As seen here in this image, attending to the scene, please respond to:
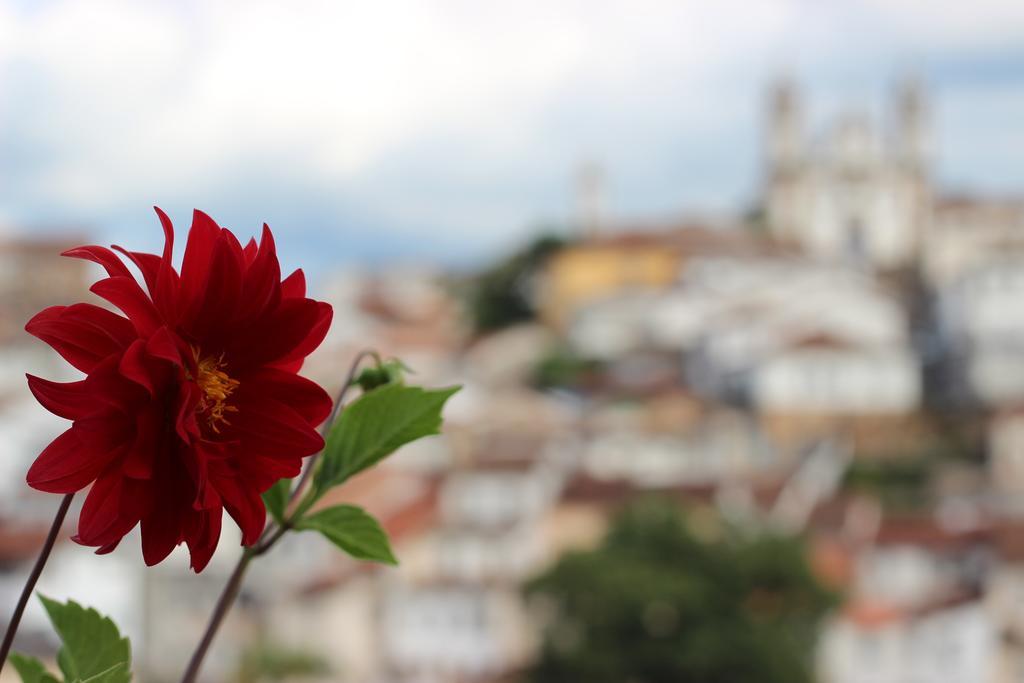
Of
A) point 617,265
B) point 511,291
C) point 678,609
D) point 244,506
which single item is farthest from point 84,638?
point 511,291

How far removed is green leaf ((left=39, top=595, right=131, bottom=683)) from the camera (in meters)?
1.21

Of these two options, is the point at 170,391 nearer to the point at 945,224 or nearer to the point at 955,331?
the point at 955,331

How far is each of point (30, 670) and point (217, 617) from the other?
0.17 meters

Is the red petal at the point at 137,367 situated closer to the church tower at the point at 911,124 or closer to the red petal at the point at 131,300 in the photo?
the red petal at the point at 131,300

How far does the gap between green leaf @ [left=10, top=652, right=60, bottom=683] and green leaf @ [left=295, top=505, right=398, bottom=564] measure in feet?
0.73

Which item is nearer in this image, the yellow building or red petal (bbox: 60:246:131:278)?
red petal (bbox: 60:246:131:278)

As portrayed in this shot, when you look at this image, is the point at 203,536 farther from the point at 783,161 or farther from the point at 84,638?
the point at 783,161

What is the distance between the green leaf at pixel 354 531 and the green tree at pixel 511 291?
6641 centimetres

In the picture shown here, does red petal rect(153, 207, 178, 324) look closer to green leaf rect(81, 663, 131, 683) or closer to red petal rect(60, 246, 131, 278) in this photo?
red petal rect(60, 246, 131, 278)

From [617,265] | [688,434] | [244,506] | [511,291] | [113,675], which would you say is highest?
[511,291]

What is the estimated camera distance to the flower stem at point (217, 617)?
1.13m

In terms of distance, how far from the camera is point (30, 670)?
1202 mm

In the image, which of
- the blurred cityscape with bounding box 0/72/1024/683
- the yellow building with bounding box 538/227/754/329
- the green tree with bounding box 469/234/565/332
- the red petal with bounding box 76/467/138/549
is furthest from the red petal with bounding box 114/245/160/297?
the green tree with bounding box 469/234/565/332

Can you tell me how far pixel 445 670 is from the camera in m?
35.6
